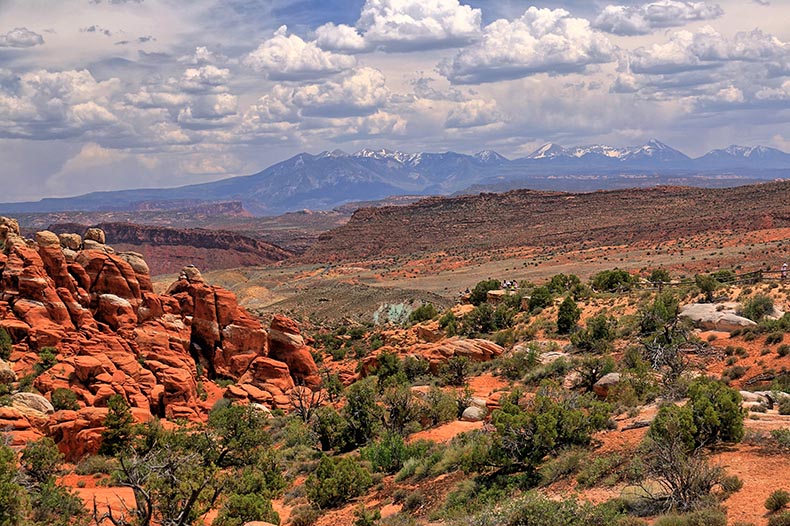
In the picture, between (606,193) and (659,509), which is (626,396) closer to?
(659,509)

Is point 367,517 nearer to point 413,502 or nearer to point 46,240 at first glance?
point 413,502

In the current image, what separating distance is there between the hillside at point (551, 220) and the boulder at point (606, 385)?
248 ft

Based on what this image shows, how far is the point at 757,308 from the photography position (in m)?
27.4

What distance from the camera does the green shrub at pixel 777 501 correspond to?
412 inches

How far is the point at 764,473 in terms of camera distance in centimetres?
1192

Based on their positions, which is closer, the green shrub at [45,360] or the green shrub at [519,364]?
the green shrub at [45,360]

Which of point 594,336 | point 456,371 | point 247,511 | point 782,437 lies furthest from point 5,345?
point 782,437

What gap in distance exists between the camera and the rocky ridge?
84.1 feet

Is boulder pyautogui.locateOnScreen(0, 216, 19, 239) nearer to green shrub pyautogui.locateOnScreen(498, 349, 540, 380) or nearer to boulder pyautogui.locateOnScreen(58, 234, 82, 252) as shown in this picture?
boulder pyautogui.locateOnScreen(58, 234, 82, 252)

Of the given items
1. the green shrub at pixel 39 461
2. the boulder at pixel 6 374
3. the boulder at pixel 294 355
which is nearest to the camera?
the green shrub at pixel 39 461

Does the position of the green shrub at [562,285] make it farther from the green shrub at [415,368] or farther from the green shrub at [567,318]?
the green shrub at [415,368]

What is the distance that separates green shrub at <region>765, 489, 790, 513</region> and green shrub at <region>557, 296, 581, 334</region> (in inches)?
891

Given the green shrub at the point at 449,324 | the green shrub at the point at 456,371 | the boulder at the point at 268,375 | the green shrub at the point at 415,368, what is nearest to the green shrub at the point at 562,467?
the green shrub at the point at 456,371

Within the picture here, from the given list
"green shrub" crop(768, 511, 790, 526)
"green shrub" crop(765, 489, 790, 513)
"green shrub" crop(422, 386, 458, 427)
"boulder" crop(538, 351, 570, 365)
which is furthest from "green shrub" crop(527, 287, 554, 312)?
"green shrub" crop(768, 511, 790, 526)
